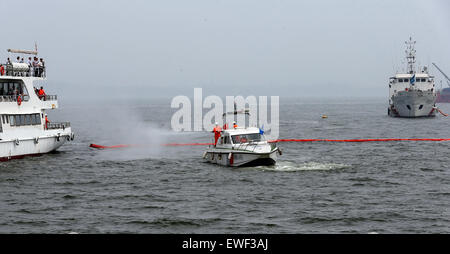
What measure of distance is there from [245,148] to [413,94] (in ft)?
261

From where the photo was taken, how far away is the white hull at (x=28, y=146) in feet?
145

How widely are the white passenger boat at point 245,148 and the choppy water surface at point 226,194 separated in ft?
2.65

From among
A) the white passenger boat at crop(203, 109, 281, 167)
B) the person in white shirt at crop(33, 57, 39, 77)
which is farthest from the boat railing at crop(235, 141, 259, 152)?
the person in white shirt at crop(33, 57, 39, 77)

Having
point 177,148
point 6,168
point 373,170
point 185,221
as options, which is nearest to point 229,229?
point 185,221

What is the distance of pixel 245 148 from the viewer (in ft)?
128

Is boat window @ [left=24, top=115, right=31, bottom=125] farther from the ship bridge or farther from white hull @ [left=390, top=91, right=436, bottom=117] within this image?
white hull @ [left=390, top=91, right=436, bottom=117]

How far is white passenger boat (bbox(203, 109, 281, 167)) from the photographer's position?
3866cm

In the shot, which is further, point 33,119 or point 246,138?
point 33,119

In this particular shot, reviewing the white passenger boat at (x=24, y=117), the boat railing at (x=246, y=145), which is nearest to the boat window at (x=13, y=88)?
the white passenger boat at (x=24, y=117)

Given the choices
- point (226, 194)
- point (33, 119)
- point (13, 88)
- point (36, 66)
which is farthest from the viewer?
point (36, 66)

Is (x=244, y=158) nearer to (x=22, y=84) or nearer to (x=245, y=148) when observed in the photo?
(x=245, y=148)

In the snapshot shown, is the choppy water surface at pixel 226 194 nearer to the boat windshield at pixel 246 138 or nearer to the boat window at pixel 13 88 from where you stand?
the boat windshield at pixel 246 138

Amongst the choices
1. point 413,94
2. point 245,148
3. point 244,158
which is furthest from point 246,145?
Result: point 413,94
